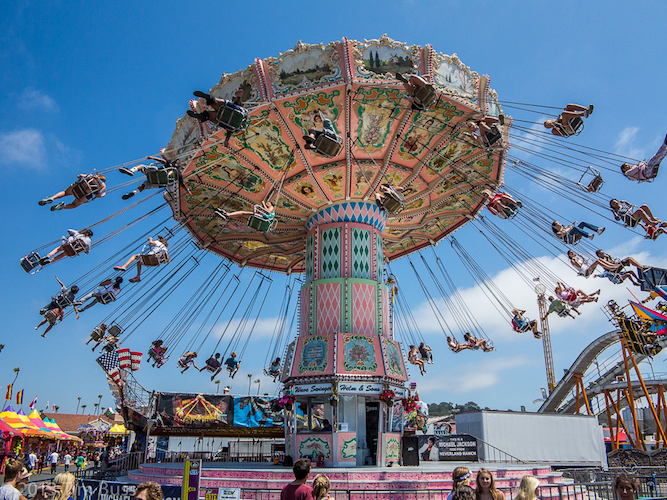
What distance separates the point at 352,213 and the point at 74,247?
28.2 ft

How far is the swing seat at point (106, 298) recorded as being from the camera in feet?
49.6

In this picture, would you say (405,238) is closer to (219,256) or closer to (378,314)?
(378,314)

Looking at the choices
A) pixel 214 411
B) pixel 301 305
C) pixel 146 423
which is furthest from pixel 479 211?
pixel 146 423

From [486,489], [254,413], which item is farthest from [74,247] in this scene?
[254,413]

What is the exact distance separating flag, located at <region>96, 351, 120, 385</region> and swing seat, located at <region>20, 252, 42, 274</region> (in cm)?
902

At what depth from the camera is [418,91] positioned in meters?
12.3

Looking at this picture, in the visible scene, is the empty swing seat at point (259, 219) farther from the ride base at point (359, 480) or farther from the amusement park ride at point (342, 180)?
the ride base at point (359, 480)

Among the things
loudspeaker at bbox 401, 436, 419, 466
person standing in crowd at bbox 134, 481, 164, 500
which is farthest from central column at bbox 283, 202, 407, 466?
person standing in crowd at bbox 134, 481, 164, 500

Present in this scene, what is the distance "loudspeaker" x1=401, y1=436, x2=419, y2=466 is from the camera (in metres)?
14.9

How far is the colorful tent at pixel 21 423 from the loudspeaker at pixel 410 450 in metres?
20.3

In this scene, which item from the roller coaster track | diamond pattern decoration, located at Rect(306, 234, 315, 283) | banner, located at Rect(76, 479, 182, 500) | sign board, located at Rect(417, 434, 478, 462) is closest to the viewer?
banner, located at Rect(76, 479, 182, 500)

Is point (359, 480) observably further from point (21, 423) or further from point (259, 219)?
point (21, 423)

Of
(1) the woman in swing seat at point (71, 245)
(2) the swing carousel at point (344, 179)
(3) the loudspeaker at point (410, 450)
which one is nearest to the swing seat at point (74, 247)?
(1) the woman in swing seat at point (71, 245)

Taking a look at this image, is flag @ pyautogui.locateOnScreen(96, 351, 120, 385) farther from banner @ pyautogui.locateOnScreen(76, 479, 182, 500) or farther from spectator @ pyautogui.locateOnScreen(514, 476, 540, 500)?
spectator @ pyautogui.locateOnScreen(514, 476, 540, 500)
